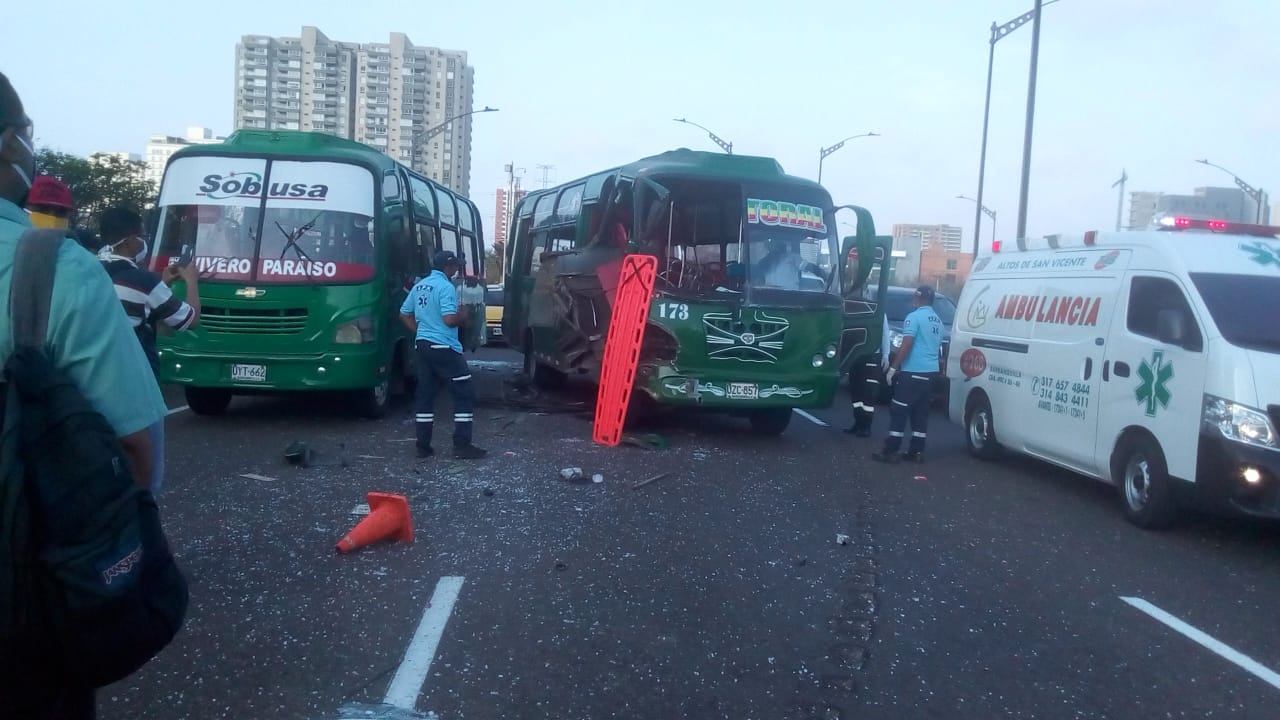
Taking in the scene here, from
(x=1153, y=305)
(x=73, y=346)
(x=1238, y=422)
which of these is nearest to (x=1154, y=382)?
(x=1153, y=305)

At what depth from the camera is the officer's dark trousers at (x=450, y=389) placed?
10.2 metres

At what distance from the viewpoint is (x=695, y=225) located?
1223 cm

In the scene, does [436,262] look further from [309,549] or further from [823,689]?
[823,689]

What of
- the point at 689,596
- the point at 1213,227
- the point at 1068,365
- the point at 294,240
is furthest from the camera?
the point at 294,240

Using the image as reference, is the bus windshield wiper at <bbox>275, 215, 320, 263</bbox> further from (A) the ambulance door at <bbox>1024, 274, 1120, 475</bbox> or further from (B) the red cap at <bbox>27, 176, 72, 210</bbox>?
(A) the ambulance door at <bbox>1024, 274, 1120, 475</bbox>

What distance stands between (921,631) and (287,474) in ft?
18.4

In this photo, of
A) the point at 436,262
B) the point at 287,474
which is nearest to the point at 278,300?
the point at 436,262

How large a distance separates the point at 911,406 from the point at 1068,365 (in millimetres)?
2059

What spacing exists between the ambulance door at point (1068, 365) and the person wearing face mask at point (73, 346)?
8355 millimetres

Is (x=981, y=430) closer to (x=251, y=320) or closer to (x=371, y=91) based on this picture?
(x=251, y=320)

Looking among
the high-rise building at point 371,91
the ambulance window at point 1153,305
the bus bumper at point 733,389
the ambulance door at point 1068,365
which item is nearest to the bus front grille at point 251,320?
the bus bumper at point 733,389

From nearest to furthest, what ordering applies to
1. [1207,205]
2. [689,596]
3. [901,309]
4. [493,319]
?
[689,596], [1207,205], [901,309], [493,319]

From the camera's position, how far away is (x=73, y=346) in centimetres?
217

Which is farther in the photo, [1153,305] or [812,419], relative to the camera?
[812,419]
